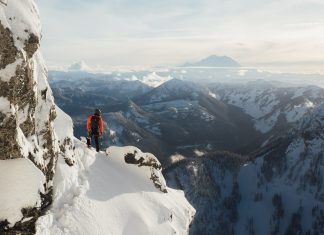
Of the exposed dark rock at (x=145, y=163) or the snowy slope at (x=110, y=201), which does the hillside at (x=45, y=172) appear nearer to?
the snowy slope at (x=110, y=201)

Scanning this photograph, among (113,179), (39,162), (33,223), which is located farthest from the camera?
(113,179)

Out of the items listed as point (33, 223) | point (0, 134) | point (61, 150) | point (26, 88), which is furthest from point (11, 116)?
point (61, 150)

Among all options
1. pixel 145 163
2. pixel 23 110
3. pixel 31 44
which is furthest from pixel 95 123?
pixel 31 44

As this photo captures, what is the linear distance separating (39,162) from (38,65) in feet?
26.1

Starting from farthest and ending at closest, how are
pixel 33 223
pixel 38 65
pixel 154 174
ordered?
pixel 154 174
pixel 38 65
pixel 33 223

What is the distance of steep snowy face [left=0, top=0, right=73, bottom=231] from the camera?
24.9 meters

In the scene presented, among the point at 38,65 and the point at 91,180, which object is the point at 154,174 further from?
the point at 38,65

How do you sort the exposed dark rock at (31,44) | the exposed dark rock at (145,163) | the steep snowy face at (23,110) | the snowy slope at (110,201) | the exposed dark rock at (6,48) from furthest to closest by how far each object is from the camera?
the exposed dark rock at (145,163), the snowy slope at (110,201), the exposed dark rock at (31,44), the exposed dark rock at (6,48), the steep snowy face at (23,110)

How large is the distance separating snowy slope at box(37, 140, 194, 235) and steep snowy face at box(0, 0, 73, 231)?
5.33 ft

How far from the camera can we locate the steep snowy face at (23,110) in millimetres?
24922

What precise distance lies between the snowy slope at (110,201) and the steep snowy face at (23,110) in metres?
1.62

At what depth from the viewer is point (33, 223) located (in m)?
25.9

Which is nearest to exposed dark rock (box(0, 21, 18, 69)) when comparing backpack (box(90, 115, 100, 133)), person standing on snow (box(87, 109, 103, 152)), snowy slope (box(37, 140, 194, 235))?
snowy slope (box(37, 140, 194, 235))

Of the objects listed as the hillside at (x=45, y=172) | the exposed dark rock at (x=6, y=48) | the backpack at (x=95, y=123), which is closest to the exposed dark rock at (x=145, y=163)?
the hillside at (x=45, y=172)
